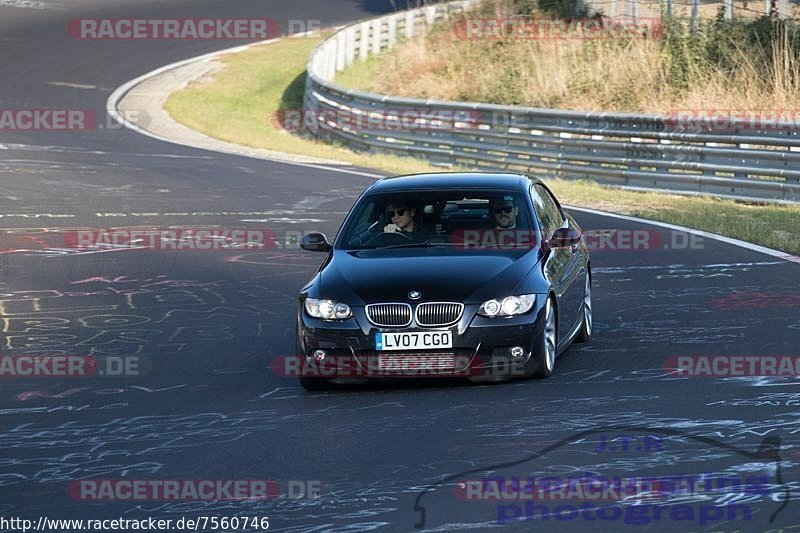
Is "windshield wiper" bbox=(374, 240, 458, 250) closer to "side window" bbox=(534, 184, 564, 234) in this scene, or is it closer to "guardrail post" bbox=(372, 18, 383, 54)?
"side window" bbox=(534, 184, 564, 234)

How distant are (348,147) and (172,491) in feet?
72.9

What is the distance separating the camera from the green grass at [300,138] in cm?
1738

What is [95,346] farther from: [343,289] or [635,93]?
[635,93]

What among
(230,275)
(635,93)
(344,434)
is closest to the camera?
(344,434)

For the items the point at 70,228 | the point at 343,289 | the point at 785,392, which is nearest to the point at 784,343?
the point at 785,392

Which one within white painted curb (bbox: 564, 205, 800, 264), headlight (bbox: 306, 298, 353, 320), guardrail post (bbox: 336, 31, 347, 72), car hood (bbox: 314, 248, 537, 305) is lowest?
white painted curb (bbox: 564, 205, 800, 264)

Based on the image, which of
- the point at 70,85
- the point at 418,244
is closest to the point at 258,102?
the point at 70,85

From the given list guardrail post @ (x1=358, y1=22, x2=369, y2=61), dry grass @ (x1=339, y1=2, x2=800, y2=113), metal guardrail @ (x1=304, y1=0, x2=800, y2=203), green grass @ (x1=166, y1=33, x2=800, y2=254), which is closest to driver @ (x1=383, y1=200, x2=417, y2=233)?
green grass @ (x1=166, y1=33, x2=800, y2=254)

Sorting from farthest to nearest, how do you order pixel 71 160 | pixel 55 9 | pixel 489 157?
pixel 55 9 < pixel 71 160 < pixel 489 157

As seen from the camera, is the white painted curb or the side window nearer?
the side window

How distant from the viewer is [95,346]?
443 inches

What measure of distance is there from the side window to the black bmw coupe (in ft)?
0.41

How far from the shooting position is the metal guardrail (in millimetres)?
Result: 19188

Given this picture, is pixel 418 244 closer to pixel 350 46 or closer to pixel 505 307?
pixel 505 307
